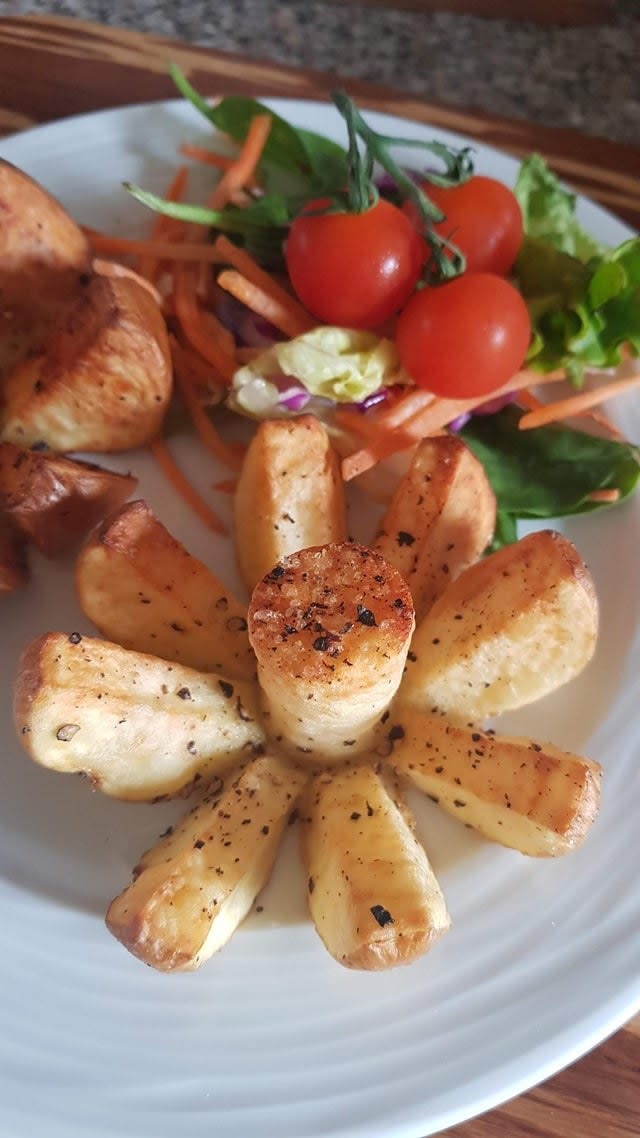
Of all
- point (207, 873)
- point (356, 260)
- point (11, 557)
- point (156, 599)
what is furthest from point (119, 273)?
point (207, 873)

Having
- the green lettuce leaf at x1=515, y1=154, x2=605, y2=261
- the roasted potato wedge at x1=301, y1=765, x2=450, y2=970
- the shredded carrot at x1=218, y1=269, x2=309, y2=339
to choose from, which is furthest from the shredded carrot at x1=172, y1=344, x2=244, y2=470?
the green lettuce leaf at x1=515, y1=154, x2=605, y2=261

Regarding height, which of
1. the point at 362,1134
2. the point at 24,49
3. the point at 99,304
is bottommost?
the point at 362,1134

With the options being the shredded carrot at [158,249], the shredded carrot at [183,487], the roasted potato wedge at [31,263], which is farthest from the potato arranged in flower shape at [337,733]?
the shredded carrot at [158,249]

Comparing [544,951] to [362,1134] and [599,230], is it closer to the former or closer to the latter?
[362,1134]

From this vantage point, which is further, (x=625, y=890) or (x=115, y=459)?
(x=115, y=459)

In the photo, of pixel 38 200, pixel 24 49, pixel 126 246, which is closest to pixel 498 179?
pixel 126 246

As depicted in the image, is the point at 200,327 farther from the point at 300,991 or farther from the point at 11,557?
the point at 300,991

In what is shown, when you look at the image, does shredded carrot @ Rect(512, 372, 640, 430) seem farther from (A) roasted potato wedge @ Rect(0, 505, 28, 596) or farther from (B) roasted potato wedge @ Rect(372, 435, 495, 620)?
(A) roasted potato wedge @ Rect(0, 505, 28, 596)
